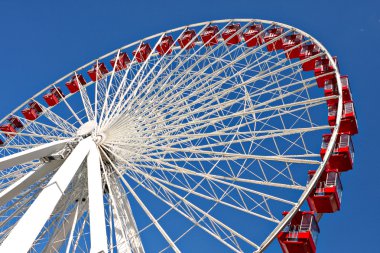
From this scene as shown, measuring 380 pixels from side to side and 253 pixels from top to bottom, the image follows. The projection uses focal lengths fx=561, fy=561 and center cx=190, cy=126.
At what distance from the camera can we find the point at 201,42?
25.9 m

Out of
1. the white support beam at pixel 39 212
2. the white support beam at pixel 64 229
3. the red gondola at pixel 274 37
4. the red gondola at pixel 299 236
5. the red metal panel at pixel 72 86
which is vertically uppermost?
the red metal panel at pixel 72 86

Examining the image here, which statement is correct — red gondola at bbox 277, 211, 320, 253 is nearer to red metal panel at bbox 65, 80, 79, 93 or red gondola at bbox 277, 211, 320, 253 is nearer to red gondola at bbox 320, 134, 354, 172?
red gondola at bbox 320, 134, 354, 172

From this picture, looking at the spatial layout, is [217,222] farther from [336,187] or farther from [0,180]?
[0,180]

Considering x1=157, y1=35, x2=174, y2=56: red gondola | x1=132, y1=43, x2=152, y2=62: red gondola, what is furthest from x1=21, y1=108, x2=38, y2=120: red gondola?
x1=157, y1=35, x2=174, y2=56: red gondola

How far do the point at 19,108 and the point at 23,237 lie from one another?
45.0 ft

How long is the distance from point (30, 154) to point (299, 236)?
8.48 metres

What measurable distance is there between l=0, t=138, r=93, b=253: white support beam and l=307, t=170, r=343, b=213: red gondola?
7335mm

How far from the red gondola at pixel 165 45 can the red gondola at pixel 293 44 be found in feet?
18.0

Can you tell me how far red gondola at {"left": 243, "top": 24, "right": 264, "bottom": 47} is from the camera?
2455 cm

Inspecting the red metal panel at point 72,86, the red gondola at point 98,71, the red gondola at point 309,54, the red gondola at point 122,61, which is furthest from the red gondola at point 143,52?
the red gondola at point 309,54

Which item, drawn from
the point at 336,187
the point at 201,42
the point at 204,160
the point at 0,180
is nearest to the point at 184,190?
the point at 204,160

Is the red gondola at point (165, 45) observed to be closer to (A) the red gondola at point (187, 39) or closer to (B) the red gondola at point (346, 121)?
(A) the red gondola at point (187, 39)

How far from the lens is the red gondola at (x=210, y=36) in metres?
25.5

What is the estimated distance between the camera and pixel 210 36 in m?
25.5
